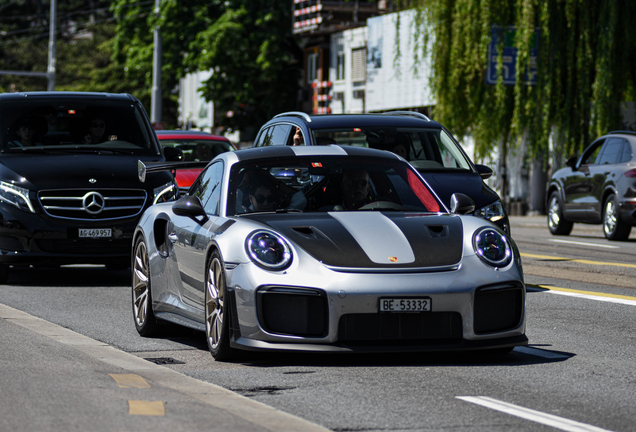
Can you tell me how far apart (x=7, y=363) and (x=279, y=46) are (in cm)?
4650

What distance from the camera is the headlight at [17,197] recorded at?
39.7 feet

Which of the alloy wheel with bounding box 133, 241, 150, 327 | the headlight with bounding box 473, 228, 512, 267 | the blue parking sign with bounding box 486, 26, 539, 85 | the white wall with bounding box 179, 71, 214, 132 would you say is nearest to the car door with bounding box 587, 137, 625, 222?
the blue parking sign with bounding box 486, 26, 539, 85

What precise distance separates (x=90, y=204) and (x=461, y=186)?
3895mm

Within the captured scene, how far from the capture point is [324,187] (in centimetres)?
782

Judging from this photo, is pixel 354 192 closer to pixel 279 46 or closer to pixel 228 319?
pixel 228 319

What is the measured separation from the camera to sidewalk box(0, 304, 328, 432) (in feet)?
16.4

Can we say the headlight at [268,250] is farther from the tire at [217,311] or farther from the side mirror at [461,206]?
the side mirror at [461,206]

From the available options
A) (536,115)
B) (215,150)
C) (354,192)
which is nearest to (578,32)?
(536,115)

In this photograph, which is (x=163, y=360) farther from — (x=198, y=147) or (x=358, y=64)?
(x=358, y=64)

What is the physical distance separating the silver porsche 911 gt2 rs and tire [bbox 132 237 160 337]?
782mm

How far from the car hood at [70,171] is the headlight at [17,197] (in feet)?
0.20

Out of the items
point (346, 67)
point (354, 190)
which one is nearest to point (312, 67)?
point (346, 67)

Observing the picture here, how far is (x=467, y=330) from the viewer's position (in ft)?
22.3

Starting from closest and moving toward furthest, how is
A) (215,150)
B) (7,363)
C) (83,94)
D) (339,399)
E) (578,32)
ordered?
(339,399), (7,363), (83,94), (215,150), (578,32)
